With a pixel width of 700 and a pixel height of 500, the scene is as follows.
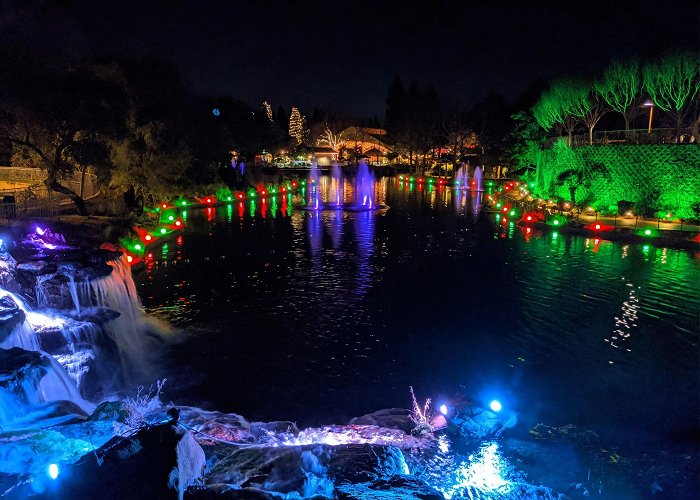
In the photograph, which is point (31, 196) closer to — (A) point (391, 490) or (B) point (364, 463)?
(B) point (364, 463)

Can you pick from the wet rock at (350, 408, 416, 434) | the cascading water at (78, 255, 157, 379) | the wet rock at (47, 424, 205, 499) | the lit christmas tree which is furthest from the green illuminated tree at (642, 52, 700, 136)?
the lit christmas tree

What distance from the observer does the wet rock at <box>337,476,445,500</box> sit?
802 centimetres

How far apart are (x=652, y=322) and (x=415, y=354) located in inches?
296

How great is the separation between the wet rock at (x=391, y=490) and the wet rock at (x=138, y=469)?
91.7 inches

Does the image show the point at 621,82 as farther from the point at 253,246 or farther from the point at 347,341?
the point at 347,341

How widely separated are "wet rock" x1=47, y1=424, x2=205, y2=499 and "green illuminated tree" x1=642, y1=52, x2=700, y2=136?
34438mm

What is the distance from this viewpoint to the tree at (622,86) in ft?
115

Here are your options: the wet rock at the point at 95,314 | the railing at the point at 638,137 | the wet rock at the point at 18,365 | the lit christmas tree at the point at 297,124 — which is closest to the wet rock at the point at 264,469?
the wet rock at the point at 18,365

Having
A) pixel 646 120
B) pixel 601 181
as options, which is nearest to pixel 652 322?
pixel 601 181

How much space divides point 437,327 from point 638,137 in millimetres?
26780

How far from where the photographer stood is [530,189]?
47875 millimetres

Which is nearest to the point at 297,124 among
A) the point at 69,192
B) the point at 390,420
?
the point at 69,192

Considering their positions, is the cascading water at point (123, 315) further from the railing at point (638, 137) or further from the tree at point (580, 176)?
the railing at point (638, 137)

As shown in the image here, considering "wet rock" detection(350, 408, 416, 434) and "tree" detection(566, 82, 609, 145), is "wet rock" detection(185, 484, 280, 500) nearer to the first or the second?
"wet rock" detection(350, 408, 416, 434)
